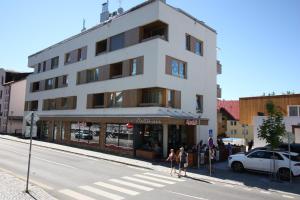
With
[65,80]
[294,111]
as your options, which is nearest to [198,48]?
[294,111]

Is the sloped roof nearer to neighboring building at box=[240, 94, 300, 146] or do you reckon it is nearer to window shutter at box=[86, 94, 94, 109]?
neighboring building at box=[240, 94, 300, 146]

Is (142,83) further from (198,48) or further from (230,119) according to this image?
(230,119)

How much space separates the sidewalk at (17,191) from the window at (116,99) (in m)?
14.9

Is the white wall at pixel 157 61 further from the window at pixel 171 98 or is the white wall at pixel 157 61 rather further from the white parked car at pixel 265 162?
the white parked car at pixel 265 162

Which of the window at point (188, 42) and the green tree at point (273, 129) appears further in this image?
the window at point (188, 42)

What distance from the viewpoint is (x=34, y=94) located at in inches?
1727

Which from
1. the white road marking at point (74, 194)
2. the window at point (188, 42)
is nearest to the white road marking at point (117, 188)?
the white road marking at point (74, 194)

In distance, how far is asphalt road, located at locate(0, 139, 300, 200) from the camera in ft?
39.6

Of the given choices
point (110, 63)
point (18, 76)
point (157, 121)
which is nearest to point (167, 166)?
point (157, 121)

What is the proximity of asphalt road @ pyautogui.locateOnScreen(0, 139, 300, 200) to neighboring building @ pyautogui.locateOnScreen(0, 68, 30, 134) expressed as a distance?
37.0 meters

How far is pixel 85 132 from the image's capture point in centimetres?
3173

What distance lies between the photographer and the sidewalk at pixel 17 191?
1040 cm

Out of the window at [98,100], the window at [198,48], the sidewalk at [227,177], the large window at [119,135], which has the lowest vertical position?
the sidewalk at [227,177]

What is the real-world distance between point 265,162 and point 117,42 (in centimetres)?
1795
